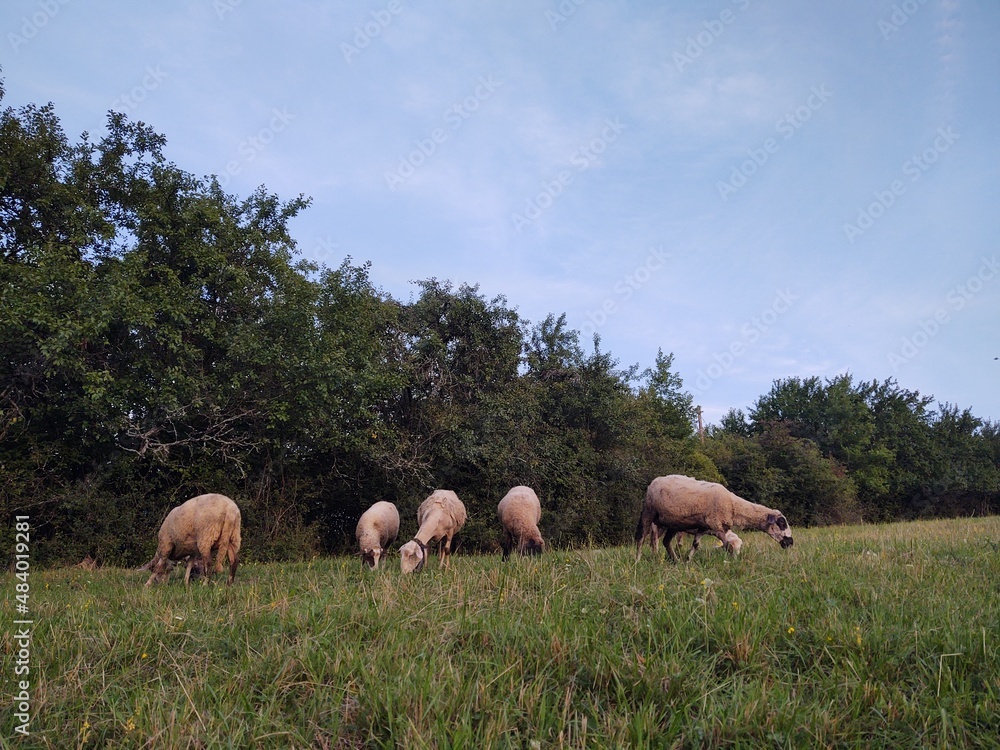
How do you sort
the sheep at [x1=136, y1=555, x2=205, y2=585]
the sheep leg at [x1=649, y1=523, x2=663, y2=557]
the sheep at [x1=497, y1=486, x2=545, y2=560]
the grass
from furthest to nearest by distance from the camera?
the sheep at [x1=497, y1=486, x2=545, y2=560] → the sheep leg at [x1=649, y1=523, x2=663, y2=557] → the sheep at [x1=136, y1=555, x2=205, y2=585] → the grass

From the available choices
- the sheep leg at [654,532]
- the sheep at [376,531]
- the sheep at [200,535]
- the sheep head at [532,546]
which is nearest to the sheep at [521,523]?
the sheep head at [532,546]

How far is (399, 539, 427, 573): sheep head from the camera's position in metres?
10.1

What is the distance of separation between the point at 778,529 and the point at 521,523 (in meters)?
5.00

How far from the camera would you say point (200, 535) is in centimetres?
1041

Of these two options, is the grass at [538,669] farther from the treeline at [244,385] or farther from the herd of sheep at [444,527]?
the treeline at [244,385]

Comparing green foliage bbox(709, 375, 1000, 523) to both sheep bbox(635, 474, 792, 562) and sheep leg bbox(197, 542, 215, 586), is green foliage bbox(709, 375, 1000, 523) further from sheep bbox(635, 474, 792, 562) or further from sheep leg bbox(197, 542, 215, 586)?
sheep leg bbox(197, 542, 215, 586)

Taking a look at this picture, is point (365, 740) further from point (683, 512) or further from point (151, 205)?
point (151, 205)

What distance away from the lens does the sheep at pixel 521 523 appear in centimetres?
1193

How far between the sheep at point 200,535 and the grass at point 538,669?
4.29 metres

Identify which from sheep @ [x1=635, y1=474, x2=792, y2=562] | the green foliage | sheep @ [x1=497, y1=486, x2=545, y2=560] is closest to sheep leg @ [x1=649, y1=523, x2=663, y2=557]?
sheep @ [x1=635, y1=474, x2=792, y2=562]

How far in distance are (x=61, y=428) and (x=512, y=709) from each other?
15423 mm

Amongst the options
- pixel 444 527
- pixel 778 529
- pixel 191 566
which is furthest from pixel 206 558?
pixel 778 529

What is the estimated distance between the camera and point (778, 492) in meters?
31.7

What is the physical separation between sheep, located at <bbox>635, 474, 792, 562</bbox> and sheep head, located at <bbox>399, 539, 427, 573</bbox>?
3788 mm
